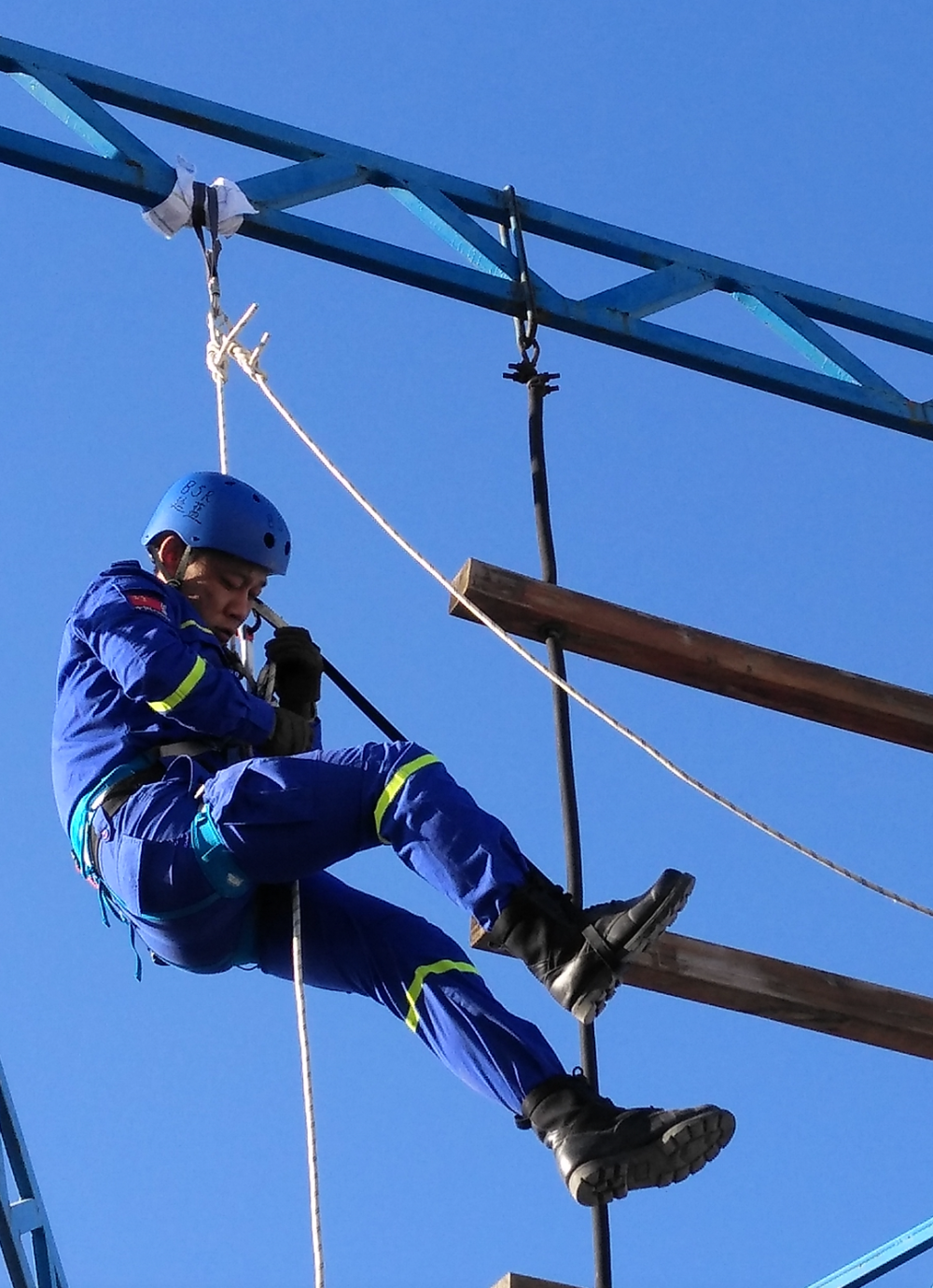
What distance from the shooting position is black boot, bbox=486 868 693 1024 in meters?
4.94

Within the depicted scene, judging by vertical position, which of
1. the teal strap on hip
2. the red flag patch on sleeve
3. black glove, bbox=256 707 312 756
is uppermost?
the red flag patch on sleeve

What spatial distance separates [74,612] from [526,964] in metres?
1.40

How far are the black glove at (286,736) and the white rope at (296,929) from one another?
160mm

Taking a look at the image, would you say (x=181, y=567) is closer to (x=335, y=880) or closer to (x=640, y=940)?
(x=335, y=880)

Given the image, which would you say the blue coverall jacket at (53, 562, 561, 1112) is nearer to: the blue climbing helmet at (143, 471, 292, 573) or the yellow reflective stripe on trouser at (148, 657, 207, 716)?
the yellow reflective stripe on trouser at (148, 657, 207, 716)

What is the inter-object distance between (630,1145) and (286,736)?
127 centimetres

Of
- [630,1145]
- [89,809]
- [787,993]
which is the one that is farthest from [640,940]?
[89,809]

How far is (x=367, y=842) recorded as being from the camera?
17.4ft

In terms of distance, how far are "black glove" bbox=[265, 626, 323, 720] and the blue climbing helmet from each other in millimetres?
337

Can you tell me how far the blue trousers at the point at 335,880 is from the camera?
5105 mm

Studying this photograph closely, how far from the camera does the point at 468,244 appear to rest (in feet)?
23.1

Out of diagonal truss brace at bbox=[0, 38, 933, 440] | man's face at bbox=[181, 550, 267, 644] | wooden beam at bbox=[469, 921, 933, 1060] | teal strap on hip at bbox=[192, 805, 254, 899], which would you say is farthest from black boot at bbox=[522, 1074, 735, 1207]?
diagonal truss brace at bbox=[0, 38, 933, 440]

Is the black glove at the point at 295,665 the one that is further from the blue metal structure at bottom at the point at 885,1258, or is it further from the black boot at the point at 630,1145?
the blue metal structure at bottom at the point at 885,1258

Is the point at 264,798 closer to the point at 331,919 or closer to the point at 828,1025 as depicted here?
the point at 331,919
